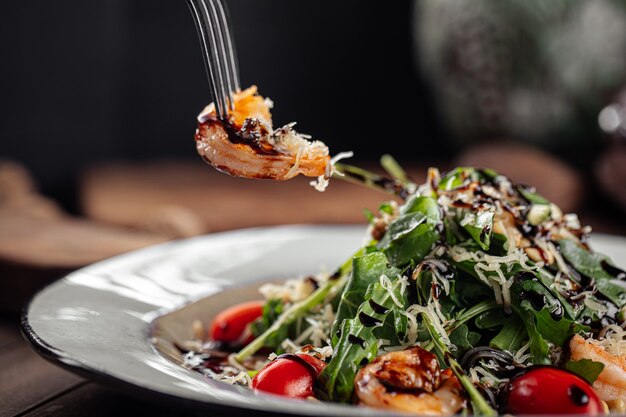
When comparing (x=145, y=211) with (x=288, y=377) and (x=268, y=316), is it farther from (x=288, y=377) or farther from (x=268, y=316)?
(x=288, y=377)

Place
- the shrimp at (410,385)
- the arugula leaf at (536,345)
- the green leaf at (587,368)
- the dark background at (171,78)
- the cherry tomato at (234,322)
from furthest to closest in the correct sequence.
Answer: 1. the dark background at (171,78)
2. the cherry tomato at (234,322)
3. the arugula leaf at (536,345)
4. the green leaf at (587,368)
5. the shrimp at (410,385)

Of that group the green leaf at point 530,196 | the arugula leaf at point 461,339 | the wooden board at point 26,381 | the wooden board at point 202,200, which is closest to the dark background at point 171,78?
the wooden board at point 202,200

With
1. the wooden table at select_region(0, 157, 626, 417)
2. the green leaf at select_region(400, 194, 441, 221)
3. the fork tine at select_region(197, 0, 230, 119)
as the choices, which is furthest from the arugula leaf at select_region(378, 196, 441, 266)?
the wooden table at select_region(0, 157, 626, 417)

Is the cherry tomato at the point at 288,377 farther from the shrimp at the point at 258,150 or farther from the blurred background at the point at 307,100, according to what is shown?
the blurred background at the point at 307,100

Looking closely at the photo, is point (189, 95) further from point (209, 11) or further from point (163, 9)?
point (209, 11)

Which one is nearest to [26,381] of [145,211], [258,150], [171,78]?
[258,150]

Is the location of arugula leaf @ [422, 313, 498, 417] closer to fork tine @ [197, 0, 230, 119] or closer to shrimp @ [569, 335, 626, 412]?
shrimp @ [569, 335, 626, 412]
